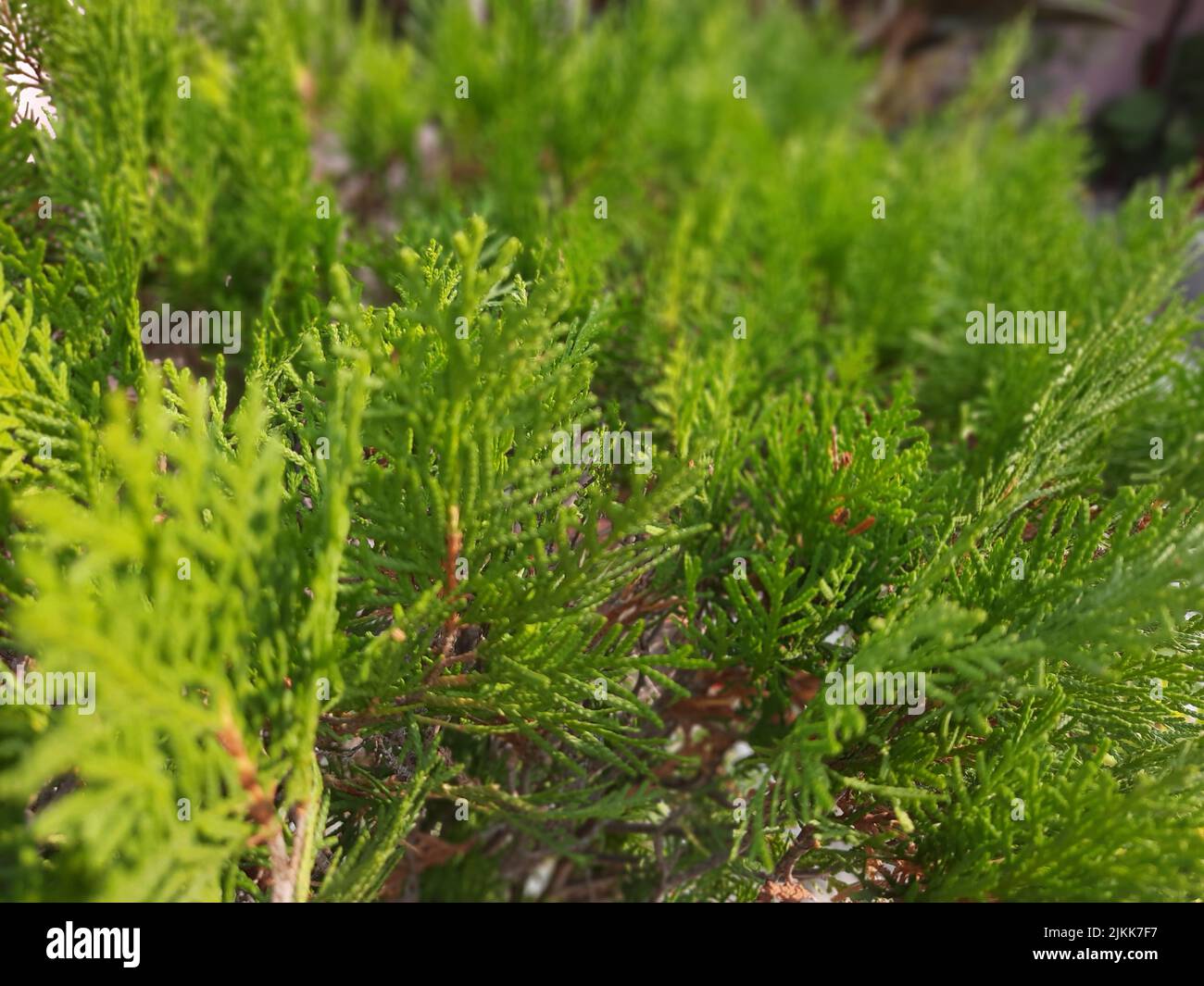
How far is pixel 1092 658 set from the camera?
32 cm

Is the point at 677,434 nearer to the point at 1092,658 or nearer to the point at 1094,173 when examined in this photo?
the point at 1092,658

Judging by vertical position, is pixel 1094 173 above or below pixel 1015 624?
above

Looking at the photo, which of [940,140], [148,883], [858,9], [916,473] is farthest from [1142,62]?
[148,883]

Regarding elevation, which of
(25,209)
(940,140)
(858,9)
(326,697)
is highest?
(858,9)

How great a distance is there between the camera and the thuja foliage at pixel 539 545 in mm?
278

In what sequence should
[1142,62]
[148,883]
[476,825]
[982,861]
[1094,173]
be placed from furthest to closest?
1. [1142,62]
2. [1094,173]
3. [476,825]
4. [982,861]
5. [148,883]

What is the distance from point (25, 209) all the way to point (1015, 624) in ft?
1.94

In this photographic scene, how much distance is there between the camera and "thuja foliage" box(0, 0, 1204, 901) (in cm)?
28

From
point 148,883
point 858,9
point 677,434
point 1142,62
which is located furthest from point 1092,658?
point 1142,62

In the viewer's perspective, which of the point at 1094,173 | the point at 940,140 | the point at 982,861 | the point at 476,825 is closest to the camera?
the point at 982,861

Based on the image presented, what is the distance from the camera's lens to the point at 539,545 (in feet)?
1.03

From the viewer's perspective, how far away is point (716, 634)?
0.42 meters

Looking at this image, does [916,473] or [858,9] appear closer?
[916,473]

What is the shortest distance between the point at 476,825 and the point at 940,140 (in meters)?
1.30
